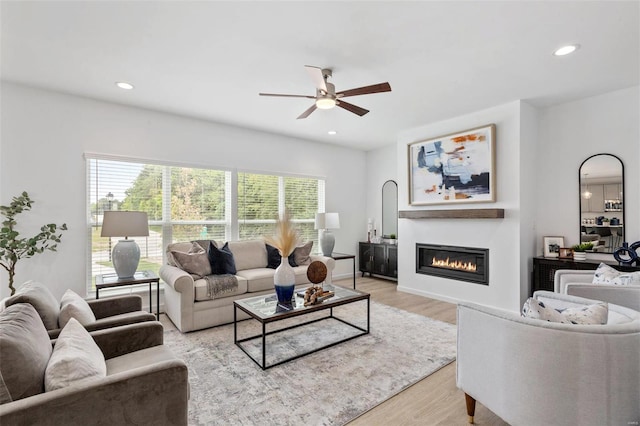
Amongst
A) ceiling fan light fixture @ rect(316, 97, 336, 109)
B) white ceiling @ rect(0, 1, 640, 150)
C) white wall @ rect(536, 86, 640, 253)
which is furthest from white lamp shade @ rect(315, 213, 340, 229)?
white wall @ rect(536, 86, 640, 253)

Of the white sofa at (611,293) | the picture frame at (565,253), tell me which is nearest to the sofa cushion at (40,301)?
the white sofa at (611,293)

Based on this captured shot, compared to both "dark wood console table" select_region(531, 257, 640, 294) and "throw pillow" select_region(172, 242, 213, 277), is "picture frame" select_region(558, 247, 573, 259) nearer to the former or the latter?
"dark wood console table" select_region(531, 257, 640, 294)

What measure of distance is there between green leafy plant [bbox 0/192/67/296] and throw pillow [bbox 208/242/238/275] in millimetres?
1609

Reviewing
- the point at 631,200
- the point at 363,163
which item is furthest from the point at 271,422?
the point at 363,163

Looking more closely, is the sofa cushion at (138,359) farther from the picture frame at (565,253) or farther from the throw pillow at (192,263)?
the picture frame at (565,253)

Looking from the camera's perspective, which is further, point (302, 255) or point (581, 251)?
point (302, 255)

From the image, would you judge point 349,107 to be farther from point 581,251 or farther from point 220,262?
point 581,251

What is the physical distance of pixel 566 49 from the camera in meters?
2.61

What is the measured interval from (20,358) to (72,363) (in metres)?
0.17

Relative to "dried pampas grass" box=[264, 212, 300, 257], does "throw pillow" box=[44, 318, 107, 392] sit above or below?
below

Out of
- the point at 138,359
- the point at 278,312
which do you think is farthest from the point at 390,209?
the point at 138,359

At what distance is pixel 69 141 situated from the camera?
3.60m

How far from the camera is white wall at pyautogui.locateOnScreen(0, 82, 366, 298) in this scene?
331 cm

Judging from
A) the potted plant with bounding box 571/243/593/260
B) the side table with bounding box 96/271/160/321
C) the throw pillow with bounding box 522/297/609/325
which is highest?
the potted plant with bounding box 571/243/593/260
